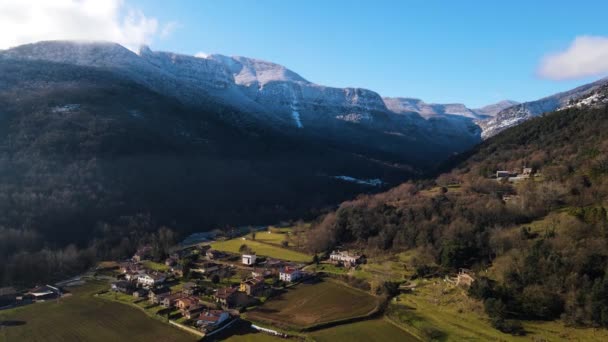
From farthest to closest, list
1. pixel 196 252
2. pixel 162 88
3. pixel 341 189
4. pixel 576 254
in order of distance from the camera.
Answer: pixel 162 88 < pixel 341 189 < pixel 196 252 < pixel 576 254

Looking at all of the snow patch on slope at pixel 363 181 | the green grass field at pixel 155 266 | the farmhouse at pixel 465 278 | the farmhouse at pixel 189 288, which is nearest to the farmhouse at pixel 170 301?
the farmhouse at pixel 189 288

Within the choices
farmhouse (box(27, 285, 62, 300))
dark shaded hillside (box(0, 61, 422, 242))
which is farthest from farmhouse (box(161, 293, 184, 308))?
dark shaded hillside (box(0, 61, 422, 242))

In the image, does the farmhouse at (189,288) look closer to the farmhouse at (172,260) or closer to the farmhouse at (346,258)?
the farmhouse at (172,260)

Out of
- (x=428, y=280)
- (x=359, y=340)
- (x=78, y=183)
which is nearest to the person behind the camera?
(x=359, y=340)

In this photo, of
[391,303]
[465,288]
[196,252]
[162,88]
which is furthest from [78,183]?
[162,88]

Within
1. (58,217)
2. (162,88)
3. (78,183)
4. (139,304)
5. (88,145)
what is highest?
(162,88)

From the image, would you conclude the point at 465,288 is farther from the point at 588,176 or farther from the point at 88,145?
the point at 88,145
